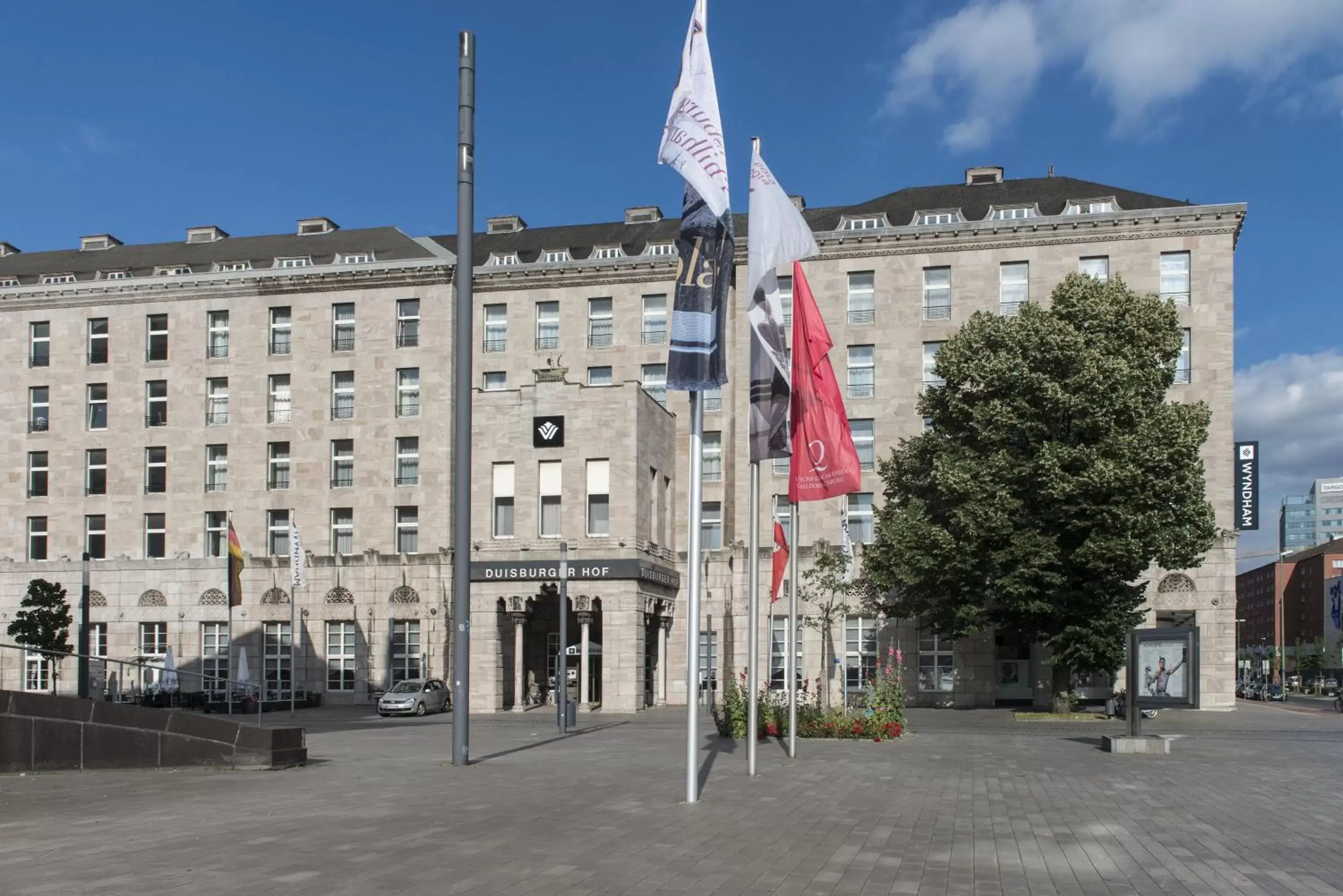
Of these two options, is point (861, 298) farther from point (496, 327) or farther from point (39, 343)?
point (39, 343)

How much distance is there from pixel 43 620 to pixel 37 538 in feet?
31.5

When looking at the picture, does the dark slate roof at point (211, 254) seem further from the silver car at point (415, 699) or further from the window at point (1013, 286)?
the window at point (1013, 286)

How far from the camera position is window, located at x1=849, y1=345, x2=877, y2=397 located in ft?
186

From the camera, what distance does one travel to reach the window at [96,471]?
6247cm

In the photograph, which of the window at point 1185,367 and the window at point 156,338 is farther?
the window at point 156,338

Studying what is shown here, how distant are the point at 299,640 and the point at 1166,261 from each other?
40676 mm

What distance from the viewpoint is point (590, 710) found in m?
50.4

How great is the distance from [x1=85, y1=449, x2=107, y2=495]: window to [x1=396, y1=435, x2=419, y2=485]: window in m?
14.8

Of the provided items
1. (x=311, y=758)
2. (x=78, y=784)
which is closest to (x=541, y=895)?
(x=78, y=784)

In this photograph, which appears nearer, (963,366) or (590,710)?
(963,366)

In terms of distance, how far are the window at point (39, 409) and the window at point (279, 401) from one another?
1141 centimetres

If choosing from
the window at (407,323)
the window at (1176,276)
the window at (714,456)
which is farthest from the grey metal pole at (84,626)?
the window at (1176,276)

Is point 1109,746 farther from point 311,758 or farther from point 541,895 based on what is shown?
point 541,895

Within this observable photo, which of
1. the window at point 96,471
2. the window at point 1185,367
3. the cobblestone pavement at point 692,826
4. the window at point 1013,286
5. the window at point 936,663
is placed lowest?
the window at point 936,663
